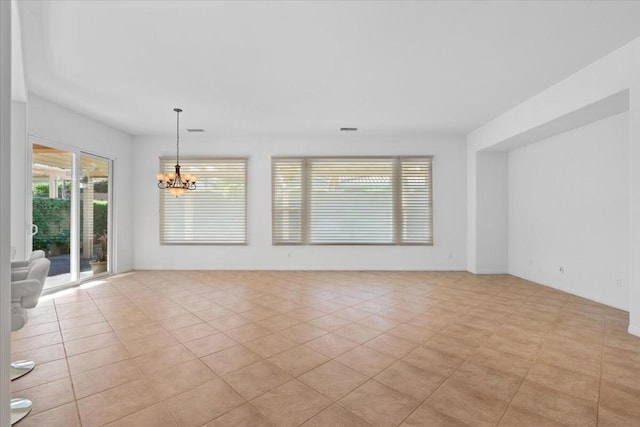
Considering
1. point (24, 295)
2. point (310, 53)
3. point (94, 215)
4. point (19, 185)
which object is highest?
point (310, 53)

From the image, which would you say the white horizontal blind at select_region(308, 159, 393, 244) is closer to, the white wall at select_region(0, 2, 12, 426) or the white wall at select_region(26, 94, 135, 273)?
the white wall at select_region(26, 94, 135, 273)

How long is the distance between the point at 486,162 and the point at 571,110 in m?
2.32

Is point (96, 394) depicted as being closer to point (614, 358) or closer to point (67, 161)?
point (614, 358)

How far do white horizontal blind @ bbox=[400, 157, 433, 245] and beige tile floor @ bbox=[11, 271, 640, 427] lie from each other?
2.10 meters

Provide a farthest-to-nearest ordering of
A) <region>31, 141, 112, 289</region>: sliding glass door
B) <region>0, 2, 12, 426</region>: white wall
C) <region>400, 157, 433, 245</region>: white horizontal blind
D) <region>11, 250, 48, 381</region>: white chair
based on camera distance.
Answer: <region>400, 157, 433, 245</region>: white horizontal blind, <region>31, 141, 112, 289</region>: sliding glass door, <region>11, 250, 48, 381</region>: white chair, <region>0, 2, 12, 426</region>: white wall

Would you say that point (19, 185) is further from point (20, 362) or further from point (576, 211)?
point (576, 211)

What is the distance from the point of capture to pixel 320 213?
21.1 ft

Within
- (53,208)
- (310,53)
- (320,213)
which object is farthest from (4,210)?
(320,213)

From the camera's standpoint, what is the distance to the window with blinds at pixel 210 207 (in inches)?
254

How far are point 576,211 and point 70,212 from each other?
8363 millimetres

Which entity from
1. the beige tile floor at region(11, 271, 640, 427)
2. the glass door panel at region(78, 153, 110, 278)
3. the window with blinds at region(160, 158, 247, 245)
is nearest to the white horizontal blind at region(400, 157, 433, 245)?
the beige tile floor at region(11, 271, 640, 427)

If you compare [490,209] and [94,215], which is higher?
[490,209]

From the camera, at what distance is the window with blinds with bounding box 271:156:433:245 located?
20.9 ft

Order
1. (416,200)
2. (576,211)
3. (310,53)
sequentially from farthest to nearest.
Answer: (416,200) < (576,211) < (310,53)
